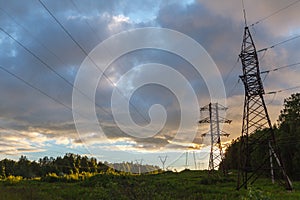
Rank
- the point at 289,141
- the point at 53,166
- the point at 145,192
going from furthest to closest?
the point at 53,166
the point at 289,141
the point at 145,192

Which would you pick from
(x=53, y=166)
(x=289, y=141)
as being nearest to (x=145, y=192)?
(x=289, y=141)

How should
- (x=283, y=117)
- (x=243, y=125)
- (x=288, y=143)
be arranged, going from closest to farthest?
(x=243, y=125), (x=288, y=143), (x=283, y=117)

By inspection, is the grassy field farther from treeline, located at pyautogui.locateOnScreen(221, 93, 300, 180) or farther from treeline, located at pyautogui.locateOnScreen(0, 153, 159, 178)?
treeline, located at pyautogui.locateOnScreen(0, 153, 159, 178)

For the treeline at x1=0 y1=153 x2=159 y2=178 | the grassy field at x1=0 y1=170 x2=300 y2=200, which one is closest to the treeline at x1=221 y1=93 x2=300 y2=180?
the grassy field at x1=0 y1=170 x2=300 y2=200

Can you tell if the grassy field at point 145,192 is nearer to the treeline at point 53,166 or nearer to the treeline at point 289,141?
the treeline at point 289,141

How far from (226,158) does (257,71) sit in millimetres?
76347

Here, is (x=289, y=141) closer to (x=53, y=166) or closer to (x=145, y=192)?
(x=145, y=192)

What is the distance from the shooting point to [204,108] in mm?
58438

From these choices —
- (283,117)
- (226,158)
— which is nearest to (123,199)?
(283,117)

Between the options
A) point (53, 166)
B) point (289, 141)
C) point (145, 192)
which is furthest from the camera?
point (53, 166)

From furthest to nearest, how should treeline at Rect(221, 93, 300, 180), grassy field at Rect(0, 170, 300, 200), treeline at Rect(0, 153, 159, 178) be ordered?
treeline at Rect(0, 153, 159, 178)
treeline at Rect(221, 93, 300, 180)
grassy field at Rect(0, 170, 300, 200)

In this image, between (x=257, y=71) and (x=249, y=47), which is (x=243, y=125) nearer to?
(x=257, y=71)

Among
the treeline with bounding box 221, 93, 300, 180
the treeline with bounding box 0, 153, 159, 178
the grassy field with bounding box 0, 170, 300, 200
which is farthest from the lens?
the treeline with bounding box 0, 153, 159, 178

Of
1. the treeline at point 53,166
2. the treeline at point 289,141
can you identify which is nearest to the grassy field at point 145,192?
the treeline at point 289,141
